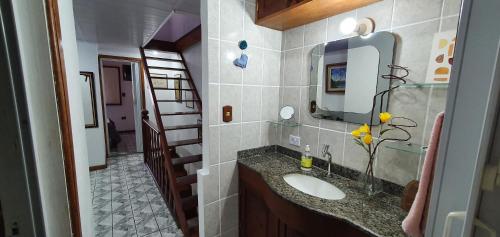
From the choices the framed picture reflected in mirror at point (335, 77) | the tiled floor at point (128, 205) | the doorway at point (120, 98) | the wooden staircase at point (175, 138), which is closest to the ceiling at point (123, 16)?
the wooden staircase at point (175, 138)

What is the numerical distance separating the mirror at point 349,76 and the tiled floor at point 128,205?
6.12 feet

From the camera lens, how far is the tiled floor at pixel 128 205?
2.04 meters

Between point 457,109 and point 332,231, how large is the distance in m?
0.73

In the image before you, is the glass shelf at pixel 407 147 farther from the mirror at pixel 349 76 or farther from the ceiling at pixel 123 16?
the ceiling at pixel 123 16

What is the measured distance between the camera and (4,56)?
0.37 m

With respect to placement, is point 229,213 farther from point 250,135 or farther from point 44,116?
point 44,116

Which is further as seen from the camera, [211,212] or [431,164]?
[211,212]

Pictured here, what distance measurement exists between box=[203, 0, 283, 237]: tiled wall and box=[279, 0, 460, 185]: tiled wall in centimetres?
31

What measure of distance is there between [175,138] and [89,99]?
1520 millimetres

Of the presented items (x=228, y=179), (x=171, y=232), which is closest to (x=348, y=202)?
(x=228, y=179)

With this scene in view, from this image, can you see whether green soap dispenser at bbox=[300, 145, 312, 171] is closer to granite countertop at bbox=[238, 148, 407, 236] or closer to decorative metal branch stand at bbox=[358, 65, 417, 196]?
granite countertop at bbox=[238, 148, 407, 236]

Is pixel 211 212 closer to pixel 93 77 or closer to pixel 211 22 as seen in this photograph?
pixel 211 22

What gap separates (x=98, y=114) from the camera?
342cm

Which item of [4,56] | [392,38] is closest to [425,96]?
[392,38]
